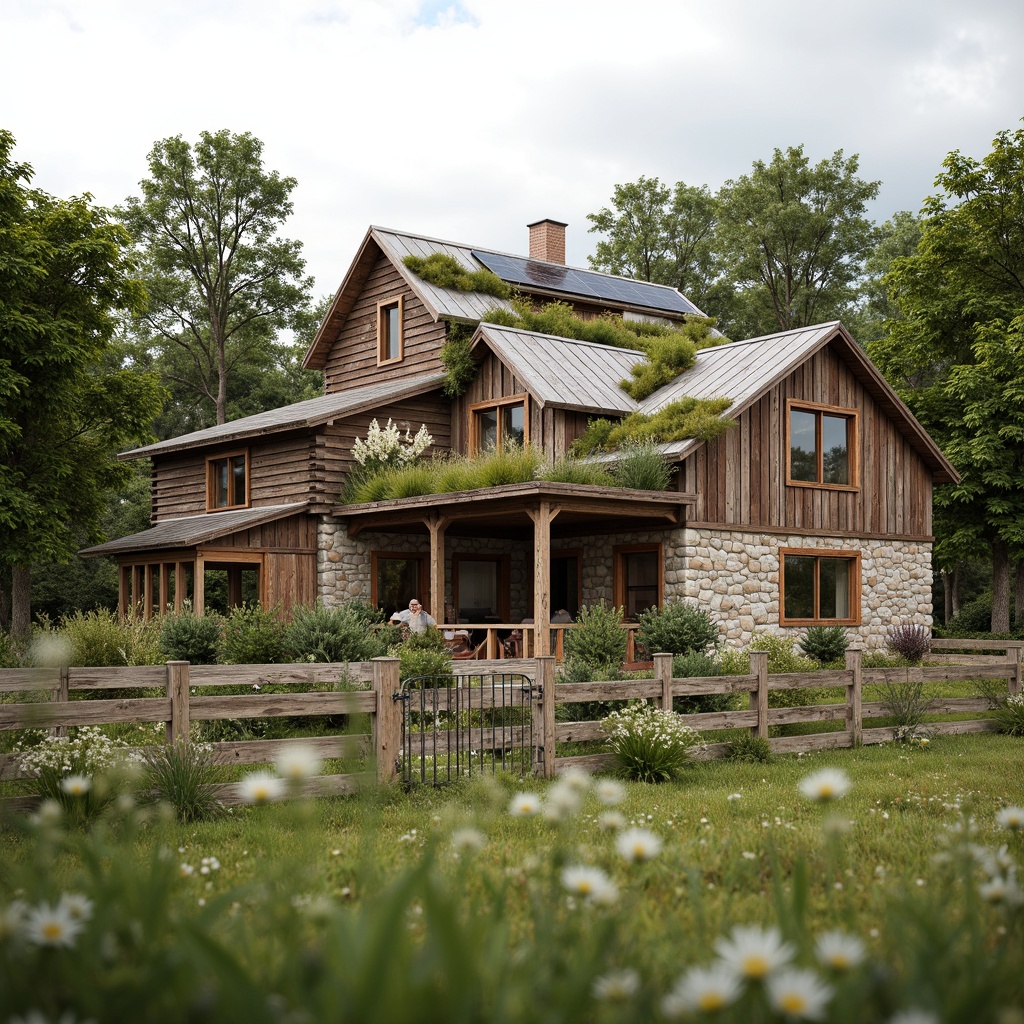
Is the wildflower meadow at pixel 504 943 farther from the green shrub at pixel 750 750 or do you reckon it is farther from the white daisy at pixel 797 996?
the green shrub at pixel 750 750

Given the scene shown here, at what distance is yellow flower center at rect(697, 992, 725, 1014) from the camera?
6.42ft

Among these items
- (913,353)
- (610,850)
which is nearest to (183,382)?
(913,353)

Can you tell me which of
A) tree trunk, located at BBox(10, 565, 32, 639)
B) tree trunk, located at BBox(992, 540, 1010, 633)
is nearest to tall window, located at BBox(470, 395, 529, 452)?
tree trunk, located at BBox(10, 565, 32, 639)

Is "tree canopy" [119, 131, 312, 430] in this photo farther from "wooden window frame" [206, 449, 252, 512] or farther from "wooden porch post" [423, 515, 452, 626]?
"wooden porch post" [423, 515, 452, 626]

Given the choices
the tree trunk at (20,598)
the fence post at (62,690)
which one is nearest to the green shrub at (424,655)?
the fence post at (62,690)

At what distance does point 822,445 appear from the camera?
22844mm

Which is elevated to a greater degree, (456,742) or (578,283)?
(578,283)

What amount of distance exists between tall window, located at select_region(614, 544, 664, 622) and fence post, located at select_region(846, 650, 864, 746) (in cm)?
829

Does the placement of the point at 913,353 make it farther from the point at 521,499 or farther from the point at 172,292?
the point at 172,292

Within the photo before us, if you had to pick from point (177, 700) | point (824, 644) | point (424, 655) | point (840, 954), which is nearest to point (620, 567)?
point (824, 644)

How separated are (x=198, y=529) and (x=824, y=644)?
12.3 m

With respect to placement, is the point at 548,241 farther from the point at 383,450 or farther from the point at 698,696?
the point at 698,696

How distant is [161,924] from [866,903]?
3159 millimetres

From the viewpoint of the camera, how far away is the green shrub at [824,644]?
20391mm
